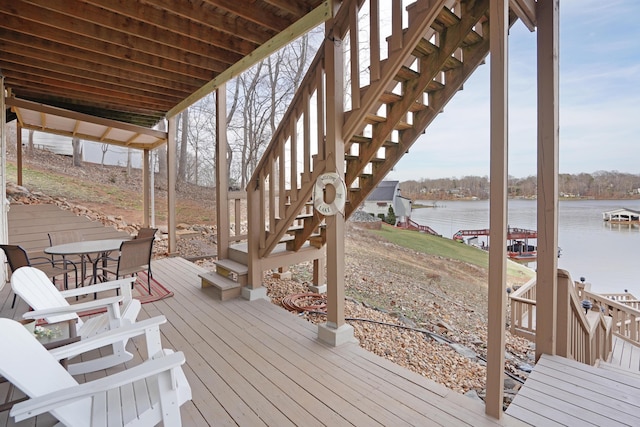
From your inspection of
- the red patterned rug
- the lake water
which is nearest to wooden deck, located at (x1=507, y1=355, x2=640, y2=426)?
the lake water

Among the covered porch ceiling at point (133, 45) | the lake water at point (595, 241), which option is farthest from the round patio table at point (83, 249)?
the lake water at point (595, 241)

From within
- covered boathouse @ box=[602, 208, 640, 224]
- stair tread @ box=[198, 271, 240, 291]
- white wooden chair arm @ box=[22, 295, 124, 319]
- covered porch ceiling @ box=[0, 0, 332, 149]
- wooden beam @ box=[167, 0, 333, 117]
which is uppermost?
covered porch ceiling @ box=[0, 0, 332, 149]

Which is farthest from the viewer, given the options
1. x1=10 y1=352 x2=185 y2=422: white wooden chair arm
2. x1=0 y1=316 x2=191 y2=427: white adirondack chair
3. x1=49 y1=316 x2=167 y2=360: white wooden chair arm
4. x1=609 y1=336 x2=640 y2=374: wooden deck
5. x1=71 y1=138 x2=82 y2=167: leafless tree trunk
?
x1=71 y1=138 x2=82 y2=167: leafless tree trunk

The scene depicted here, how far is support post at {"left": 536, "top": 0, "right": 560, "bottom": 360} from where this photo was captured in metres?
2.24

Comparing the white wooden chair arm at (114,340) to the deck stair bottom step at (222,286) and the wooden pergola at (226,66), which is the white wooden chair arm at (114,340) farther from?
the deck stair bottom step at (222,286)

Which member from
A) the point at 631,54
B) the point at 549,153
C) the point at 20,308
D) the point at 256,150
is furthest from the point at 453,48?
the point at 256,150

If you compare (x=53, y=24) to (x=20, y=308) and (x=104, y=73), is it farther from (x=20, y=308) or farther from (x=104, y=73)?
(x=20, y=308)

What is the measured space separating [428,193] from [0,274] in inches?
270

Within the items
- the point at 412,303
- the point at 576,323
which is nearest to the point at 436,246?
the point at 412,303

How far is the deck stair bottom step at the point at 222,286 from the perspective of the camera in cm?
388

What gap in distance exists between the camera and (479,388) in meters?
2.82

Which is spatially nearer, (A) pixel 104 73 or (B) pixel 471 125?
(A) pixel 104 73

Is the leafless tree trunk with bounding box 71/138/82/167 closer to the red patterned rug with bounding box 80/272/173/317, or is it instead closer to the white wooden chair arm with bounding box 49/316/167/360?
the red patterned rug with bounding box 80/272/173/317

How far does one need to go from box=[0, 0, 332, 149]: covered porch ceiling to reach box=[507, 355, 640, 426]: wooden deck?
3.37 metres
